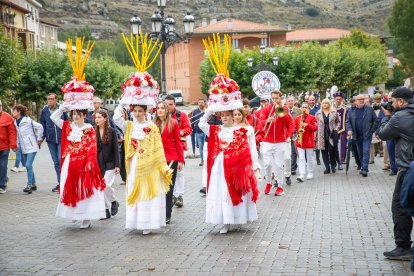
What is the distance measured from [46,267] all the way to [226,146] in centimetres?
323

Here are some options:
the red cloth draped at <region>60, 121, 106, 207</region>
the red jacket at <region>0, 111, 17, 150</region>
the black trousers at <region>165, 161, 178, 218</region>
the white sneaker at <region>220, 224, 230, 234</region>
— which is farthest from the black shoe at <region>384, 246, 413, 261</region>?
the red jacket at <region>0, 111, 17, 150</region>

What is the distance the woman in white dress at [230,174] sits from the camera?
898 centimetres

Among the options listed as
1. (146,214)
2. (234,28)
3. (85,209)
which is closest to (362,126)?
(146,214)

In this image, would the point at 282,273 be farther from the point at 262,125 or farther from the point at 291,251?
the point at 262,125

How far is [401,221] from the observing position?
23.8 feet

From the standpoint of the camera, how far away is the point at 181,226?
378 inches

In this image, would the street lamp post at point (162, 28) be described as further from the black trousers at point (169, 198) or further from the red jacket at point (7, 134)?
the black trousers at point (169, 198)

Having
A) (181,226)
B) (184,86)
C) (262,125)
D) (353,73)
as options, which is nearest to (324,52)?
(353,73)

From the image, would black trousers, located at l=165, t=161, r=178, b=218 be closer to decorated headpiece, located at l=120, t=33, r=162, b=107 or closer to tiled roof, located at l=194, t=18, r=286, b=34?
decorated headpiece, located at l=120, t=33, r=162, b=107

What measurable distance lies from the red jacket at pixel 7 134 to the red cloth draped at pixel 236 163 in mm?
6277

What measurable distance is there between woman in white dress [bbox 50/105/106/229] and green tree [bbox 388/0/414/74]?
72.4 metres

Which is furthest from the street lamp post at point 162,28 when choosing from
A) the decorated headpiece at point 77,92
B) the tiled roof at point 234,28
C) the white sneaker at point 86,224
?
the tiled roof at point 234,28

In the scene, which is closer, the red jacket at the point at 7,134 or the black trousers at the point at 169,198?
the black trousers at the point at 169,198

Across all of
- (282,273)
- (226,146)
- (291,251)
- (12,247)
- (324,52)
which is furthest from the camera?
(324,52)
